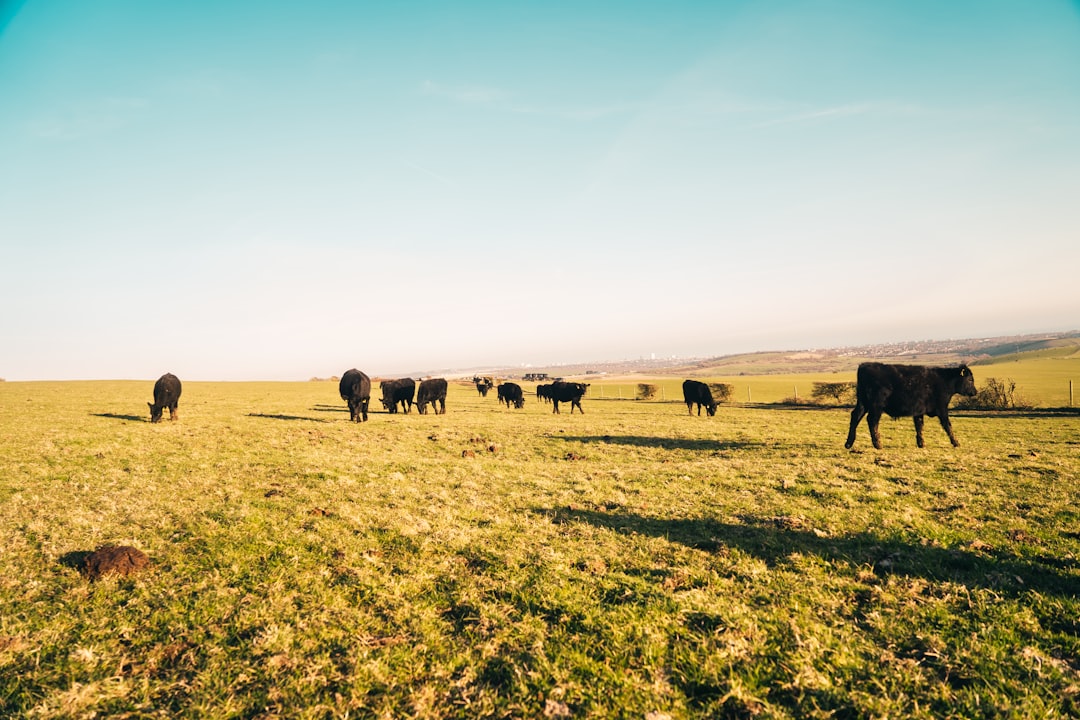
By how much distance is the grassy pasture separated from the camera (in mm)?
3861

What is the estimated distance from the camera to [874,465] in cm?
1274

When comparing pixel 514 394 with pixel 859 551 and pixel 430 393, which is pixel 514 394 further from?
pixel 859 551

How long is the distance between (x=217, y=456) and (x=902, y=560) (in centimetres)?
1631

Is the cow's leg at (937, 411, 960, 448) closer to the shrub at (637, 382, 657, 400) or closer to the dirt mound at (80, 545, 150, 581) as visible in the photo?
the dirt mound at (80, 545, 150, 581)

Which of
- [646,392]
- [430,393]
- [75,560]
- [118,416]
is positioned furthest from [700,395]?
[118,416]

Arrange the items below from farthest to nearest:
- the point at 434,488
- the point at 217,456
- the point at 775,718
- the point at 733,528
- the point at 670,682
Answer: the point at 217,456 → the point at 434,488 → the point at 733,528 → the point at 670,682 → the point at 775,718

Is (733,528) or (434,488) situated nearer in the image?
(733,528)

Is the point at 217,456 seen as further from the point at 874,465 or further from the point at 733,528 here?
the point at 874,465

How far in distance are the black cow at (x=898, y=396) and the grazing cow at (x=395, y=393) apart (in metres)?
25.0

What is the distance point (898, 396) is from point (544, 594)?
15.3m

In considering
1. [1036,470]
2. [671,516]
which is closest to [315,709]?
[671,516]

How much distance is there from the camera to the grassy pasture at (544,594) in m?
3.86

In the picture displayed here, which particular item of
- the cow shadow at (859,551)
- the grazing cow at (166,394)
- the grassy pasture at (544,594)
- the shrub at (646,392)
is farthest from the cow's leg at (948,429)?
the shrub at (646,392)

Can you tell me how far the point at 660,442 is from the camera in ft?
59.2
